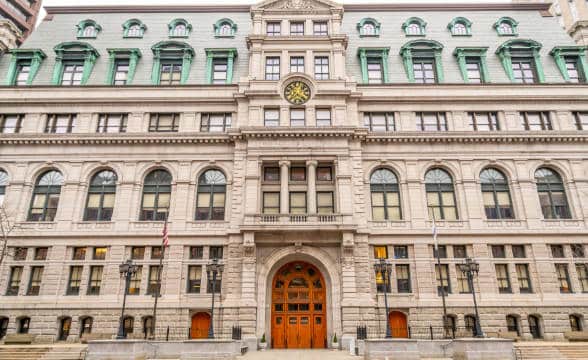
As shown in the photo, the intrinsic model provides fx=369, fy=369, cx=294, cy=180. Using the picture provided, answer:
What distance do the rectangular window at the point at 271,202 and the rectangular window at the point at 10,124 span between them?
23039mm

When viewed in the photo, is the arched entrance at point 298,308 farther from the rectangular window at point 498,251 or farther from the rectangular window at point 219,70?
the rectangular window at point 219,70

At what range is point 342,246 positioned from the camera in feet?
91.8

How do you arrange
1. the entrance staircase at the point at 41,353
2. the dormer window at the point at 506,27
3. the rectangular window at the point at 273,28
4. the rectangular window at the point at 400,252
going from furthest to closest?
the dormer window at the point at 506,27, the rectangular window at the point at 273,28, the rectangular window at the point at 400,252, the entrance staircase at the point at 41,353

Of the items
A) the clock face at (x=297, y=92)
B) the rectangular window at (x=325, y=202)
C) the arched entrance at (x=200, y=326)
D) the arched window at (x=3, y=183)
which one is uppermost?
the clock face at (x=297, y=92)

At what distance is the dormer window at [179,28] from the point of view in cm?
3862

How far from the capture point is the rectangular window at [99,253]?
29312mm

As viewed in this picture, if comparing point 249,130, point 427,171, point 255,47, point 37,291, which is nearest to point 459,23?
point 427,171

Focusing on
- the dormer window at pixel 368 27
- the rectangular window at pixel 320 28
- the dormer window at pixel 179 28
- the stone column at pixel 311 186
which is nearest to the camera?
the stone column at pixel 311 186

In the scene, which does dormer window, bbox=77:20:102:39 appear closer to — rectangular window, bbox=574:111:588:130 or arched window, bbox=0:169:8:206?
arched window, bbox=0:169:8:206

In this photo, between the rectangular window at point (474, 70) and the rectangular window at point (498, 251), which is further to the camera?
the rectangular window at point (474, 70)

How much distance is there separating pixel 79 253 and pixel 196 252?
9.36 metres

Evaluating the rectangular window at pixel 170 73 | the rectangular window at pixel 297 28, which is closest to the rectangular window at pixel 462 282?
the rectangular window at pixel 297 28

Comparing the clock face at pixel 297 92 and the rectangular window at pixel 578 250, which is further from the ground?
the clock face at pixel 297 92

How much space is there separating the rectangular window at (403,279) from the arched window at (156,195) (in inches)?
763
